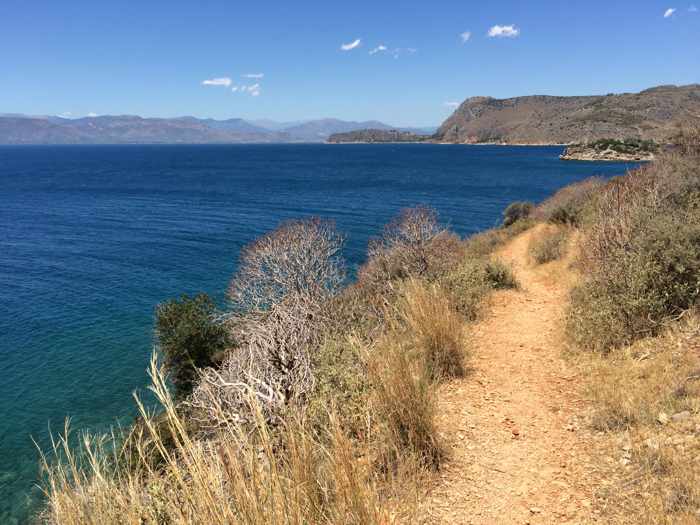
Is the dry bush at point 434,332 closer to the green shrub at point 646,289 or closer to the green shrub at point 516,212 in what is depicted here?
the green shrub at point 646,289

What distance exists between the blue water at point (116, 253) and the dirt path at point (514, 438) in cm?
578

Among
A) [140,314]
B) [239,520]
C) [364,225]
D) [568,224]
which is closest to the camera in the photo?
[239,520]

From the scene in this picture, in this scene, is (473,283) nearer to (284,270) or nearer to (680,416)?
(680,416)

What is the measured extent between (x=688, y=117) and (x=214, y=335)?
20.4 m

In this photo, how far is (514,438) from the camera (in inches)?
183

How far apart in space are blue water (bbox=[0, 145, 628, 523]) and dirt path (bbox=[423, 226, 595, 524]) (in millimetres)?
5776

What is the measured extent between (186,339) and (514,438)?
45.1 feet

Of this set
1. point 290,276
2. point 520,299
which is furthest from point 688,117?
point 290,276

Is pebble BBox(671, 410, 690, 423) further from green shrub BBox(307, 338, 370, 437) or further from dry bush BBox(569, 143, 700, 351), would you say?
green shrub BBox(307, 338, 370, 437)

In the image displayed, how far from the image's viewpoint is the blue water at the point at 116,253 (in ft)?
52.0

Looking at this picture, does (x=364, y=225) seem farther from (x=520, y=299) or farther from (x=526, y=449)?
(x=526, y=449)

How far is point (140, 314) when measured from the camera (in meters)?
22.8

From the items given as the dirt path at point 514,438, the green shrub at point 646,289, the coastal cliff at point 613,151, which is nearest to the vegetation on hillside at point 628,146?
the coastal cliff at point 613,151

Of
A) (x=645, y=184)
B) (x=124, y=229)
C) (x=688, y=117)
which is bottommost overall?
(x=124, y=229)
